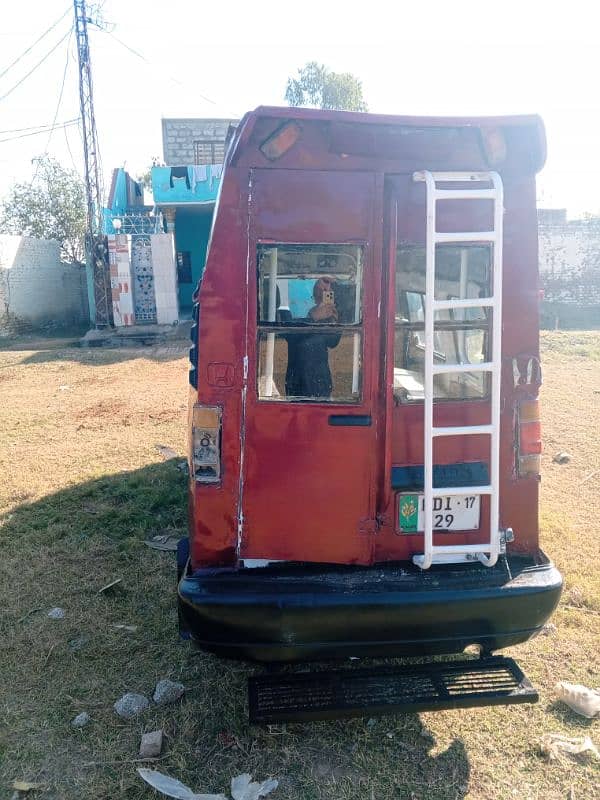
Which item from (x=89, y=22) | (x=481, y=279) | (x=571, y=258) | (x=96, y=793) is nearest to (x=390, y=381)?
(x=481, y=279)

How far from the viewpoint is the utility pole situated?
16.5m

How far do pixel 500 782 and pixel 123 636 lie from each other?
2.09 meters

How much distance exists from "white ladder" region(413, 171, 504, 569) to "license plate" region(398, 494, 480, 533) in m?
0.11

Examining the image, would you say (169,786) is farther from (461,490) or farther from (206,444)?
(461,490)

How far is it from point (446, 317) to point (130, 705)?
2.38 metres

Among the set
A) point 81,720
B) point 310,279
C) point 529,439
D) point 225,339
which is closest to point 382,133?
point 310,279

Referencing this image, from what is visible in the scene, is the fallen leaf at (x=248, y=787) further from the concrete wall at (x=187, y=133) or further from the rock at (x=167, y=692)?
the concrete wall at (x=187, y=133)

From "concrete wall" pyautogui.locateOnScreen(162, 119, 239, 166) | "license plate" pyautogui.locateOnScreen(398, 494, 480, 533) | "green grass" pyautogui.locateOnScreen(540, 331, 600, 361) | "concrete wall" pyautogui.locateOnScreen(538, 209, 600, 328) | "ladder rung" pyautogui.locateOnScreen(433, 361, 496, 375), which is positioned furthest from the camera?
"concrete wall" pyautogui.locateOnScreen(162, 119, 239, 166)

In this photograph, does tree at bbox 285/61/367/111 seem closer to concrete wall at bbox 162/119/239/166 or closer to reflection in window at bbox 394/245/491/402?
concrete wall at bbox 162/119/239/166

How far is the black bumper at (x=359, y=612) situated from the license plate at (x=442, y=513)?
0.21 m

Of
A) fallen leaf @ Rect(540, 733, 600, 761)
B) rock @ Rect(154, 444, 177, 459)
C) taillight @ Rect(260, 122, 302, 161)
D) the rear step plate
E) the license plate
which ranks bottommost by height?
fallen leaf @ Rect(540, 733, 600, 761)

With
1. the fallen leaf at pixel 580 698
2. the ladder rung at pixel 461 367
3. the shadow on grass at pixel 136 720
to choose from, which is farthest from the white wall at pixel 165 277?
the fallen leaf at pixel 580 698

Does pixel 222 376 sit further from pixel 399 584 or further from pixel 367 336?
pixel 399 584

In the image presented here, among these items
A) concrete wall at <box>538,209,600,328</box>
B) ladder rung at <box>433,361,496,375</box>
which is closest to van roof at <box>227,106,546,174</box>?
ladder rung at <box>433,361,496,375</box>
